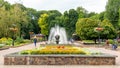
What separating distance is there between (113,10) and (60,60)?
5949cm

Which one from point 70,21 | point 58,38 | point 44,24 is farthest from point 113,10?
point 58,38

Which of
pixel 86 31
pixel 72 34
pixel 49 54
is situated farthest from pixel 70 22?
pixel 49 54

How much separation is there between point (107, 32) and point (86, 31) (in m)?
3.66

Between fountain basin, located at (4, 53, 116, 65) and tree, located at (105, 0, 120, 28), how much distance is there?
5859 centimetres

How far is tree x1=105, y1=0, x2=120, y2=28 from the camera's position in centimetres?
7612

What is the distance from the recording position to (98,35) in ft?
187

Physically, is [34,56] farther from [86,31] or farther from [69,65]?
[86,31]

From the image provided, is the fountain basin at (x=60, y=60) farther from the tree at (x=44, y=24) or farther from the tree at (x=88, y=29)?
the tree at (x=44, y=24)

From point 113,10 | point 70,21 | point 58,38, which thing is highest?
point 113,10

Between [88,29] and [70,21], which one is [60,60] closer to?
[88,29]

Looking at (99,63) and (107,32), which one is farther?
(107,32)

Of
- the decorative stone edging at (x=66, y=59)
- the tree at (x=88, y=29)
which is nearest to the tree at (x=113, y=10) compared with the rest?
the tree at (x=88, y=29)

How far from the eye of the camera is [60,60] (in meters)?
18.6

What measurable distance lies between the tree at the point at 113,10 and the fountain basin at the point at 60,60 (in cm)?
5859
